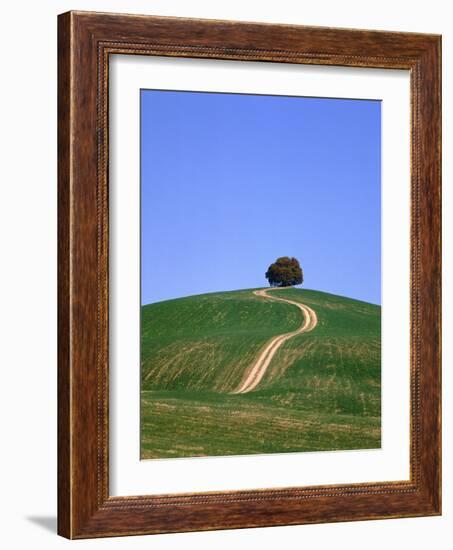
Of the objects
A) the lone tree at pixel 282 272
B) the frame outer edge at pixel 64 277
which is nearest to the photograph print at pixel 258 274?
the lone tree at pixel 282 272

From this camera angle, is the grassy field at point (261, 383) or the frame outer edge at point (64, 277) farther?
the grassy field at point (261, 383)

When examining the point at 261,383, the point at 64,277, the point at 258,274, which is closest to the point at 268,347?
the point at 261,383

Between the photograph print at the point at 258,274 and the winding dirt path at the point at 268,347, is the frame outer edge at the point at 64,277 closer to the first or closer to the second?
the photograph print at the point at 258,274

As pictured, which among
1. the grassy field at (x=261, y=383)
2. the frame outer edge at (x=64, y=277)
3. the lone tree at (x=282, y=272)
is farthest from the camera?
the lone tree at (x=282, y=272)

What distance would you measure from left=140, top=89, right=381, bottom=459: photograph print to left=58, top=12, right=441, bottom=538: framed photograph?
0.5 inches

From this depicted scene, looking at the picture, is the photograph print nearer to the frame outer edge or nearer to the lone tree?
the lone tree

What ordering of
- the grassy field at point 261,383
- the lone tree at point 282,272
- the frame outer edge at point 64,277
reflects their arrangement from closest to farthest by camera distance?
the frame outer edge at point 64,277
the grassy field at point 261,383
the lone tree at point 282,272

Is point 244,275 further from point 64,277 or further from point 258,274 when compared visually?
point 64,277

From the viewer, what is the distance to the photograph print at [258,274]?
6871 millimetres

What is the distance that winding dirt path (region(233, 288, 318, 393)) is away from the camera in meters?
6.96

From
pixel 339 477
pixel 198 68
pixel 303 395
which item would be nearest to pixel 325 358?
pixel 303 395

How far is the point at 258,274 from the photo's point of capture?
7.00 m

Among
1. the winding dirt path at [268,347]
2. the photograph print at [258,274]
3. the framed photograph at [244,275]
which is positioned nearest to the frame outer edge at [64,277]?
the framed photograph at [244,275]

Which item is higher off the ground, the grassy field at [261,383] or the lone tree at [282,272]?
the lone tree at [282,272]
